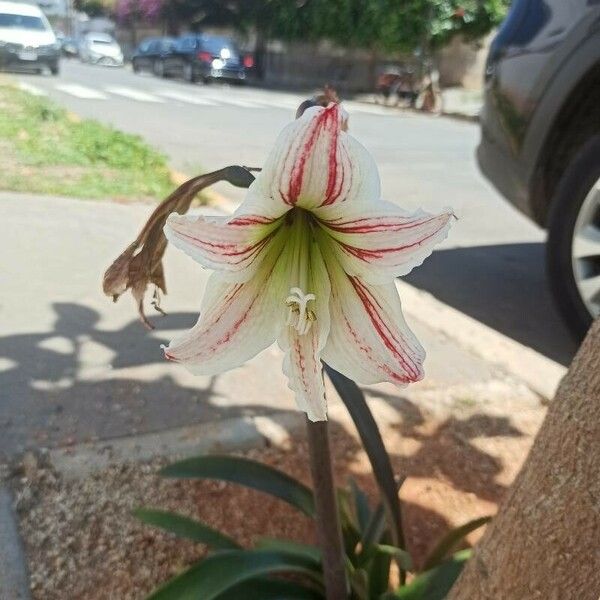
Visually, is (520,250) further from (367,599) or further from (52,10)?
(52,10)

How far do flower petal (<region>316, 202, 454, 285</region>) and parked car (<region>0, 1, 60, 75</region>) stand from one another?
23.4 metres

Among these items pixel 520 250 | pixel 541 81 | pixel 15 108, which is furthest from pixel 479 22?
pixel 541 81

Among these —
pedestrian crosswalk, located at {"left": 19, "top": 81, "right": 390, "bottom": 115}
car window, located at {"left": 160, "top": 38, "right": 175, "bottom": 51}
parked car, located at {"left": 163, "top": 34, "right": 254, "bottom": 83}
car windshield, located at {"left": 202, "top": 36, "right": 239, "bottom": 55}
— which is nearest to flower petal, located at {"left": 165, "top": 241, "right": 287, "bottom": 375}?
pedestrian crosswalk, located at {"left": 19, "top": 81, "right": 390, "bottom": 115}

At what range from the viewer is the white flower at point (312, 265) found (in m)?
1.03

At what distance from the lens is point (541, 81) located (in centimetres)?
373

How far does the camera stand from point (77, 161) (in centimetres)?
775

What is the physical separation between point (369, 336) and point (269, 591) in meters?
0.93

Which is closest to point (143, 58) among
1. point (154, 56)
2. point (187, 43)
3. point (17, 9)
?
point (154, 56)

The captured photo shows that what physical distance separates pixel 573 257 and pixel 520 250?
7.60 ft

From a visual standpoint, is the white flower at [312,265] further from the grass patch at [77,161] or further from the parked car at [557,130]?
the grass patch at [77,161]

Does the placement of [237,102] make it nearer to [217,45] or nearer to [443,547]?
[217,45]

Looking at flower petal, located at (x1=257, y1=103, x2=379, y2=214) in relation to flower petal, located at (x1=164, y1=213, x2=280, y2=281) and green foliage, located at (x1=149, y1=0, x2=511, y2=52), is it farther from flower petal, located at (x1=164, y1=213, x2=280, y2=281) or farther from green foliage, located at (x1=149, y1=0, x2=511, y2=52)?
green foliage, located at (x1=149, y1=0, x2=511, y2=52)

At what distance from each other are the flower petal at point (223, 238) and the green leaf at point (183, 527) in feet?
3.54

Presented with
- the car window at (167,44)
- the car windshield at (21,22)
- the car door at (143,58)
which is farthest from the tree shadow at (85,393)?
the car door at (143,58)
